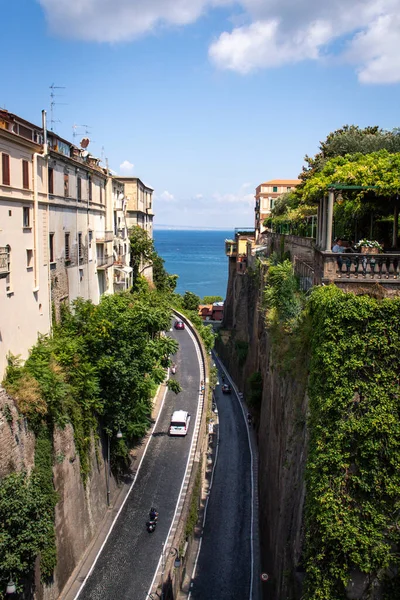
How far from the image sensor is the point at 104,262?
113 feet

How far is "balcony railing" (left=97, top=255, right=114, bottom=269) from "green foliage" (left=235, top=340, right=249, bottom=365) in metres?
16.8

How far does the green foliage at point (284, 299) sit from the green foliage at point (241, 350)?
22.2 meters

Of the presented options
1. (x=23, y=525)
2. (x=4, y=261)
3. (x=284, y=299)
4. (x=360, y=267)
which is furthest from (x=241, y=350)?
(x=360, y=267)

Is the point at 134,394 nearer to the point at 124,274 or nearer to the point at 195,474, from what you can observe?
the point at 195,474

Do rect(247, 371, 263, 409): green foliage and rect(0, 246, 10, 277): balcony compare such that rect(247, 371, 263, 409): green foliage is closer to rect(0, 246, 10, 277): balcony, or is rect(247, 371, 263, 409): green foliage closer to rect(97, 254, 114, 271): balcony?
rect(97, 254, 114, 271): balcony

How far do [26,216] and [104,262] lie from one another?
12.4 meters

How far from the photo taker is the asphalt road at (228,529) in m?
22.1

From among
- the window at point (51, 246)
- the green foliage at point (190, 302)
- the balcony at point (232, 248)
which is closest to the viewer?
the window at point (51, 246)

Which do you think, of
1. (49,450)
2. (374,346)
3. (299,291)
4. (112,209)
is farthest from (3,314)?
(112,209)

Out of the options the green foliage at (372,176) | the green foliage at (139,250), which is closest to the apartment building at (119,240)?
the green foliage at (139,250)

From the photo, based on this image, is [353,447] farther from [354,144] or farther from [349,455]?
[354,144]

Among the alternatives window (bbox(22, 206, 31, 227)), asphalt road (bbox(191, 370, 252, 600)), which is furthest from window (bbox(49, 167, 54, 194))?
asphalt road (bbox(191, 370, 252, 600))

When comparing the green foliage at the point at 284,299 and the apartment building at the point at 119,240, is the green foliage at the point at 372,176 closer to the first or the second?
the green foliage at the point at 284,299

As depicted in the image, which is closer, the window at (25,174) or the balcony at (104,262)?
the window at (25,174)
